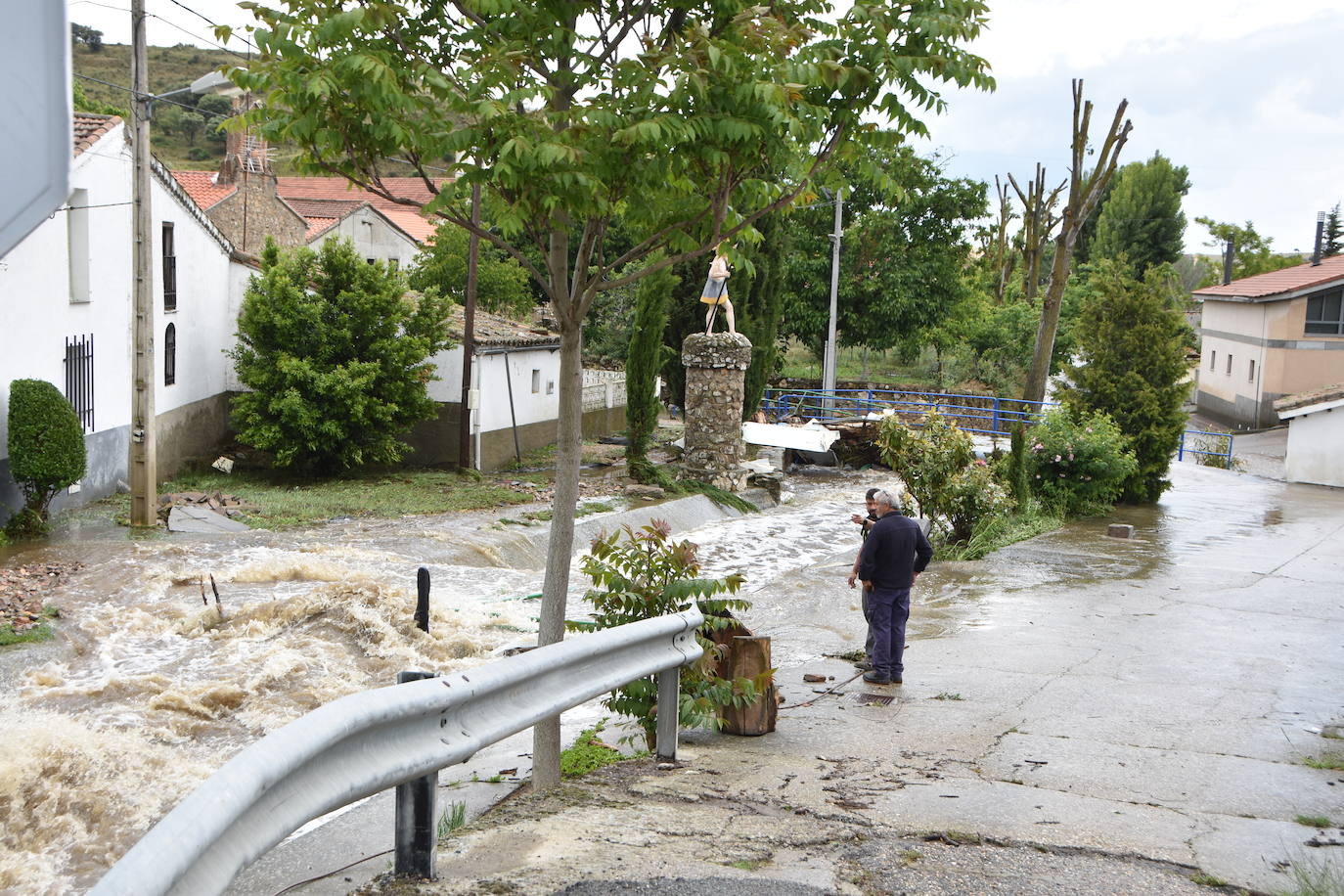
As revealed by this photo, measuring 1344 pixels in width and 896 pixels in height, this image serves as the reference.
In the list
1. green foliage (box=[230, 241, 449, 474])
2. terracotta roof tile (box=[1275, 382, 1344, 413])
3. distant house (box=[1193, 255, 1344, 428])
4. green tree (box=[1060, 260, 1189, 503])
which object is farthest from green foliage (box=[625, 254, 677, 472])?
distant house (box=[1193, 255, 1344, 428])

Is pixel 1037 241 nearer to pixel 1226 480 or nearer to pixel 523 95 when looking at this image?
pixel 1226 480

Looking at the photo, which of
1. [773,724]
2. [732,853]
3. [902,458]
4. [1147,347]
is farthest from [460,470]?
[732,853]

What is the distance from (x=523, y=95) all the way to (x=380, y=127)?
0.76 meters

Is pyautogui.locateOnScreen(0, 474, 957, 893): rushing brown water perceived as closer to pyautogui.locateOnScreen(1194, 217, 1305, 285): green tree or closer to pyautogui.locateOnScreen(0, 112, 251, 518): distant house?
pyautogui.locateOnScreen(0, 112, 251, 518): distant house

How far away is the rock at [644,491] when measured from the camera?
942 inches

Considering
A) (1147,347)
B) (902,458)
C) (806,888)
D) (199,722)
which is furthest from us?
(1147,347)

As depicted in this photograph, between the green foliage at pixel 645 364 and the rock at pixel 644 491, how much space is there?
2.53m

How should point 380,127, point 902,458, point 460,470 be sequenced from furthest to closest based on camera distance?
point 460,470 < point 902,458 < point 380,127

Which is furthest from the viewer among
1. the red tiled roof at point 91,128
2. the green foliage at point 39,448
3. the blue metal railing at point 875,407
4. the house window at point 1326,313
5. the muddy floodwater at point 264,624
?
the house window at point 1326,313

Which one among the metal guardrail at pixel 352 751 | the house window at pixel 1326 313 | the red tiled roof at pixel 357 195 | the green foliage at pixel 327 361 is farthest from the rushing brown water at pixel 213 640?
the red tiled roof at pixel 357 195

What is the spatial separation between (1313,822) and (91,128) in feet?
67.2

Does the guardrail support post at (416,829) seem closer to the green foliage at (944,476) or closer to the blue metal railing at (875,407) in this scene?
the green foliage at (944,476)

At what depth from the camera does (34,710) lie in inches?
392

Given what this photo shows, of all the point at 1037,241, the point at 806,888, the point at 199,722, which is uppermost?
the point at 1037,241
